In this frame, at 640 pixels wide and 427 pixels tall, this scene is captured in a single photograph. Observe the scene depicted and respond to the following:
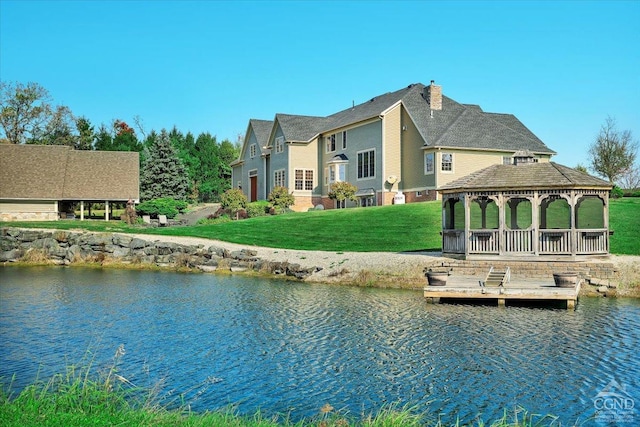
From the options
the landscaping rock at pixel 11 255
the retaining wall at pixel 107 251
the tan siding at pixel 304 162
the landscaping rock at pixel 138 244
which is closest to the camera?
the retaining wall at pixel 107 251

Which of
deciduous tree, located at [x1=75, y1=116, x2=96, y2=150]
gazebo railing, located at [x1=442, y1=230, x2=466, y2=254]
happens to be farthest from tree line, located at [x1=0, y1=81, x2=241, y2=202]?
gazebo railing, located at [x1=442, y1=230, x2=466, y2=254]

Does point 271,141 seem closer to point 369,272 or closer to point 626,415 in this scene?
point 369,272

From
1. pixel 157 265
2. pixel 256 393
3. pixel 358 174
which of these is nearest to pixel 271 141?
pixel 358 174

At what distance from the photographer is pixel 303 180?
173 ft

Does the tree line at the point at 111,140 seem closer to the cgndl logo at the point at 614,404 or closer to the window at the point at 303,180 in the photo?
the window at the point at 303,180

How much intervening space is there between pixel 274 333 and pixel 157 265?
1800cm

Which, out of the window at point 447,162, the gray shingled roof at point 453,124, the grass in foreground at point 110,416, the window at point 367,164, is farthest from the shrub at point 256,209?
the grass in foreground at point 110,416

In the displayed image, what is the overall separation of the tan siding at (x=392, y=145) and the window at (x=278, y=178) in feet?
36.6

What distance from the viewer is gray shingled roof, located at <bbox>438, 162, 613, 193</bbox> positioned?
24.0 meters

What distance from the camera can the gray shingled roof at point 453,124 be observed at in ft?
142

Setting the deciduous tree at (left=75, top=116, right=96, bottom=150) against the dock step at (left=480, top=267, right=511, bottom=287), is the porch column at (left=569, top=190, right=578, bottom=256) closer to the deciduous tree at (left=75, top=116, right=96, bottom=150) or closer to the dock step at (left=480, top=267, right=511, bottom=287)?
the dock step at (left=480, top=267, right=511, bottom=287)

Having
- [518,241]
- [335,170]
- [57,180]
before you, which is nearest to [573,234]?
[518,241]

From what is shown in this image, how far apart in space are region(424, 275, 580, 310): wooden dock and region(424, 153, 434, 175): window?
21404 millimetres

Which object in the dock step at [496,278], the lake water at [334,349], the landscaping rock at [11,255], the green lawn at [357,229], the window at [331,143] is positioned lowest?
the lake water at [334,349]
